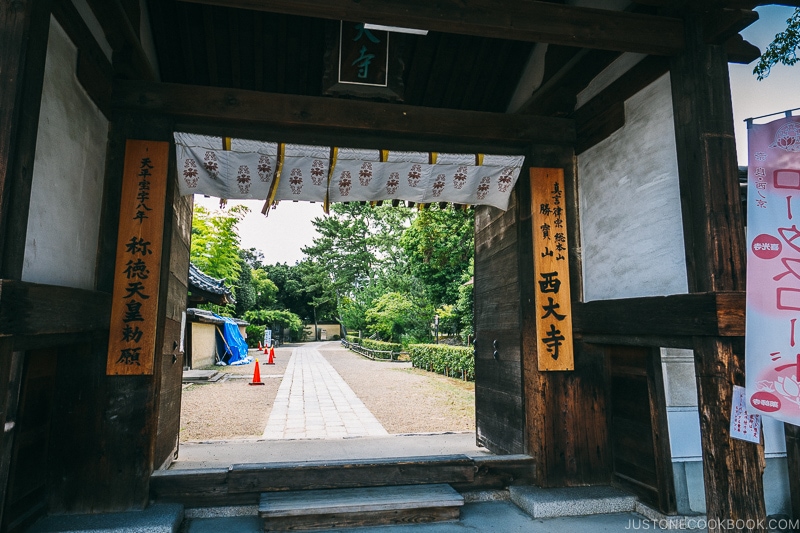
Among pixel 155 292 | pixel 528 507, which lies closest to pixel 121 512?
pixel 155 292

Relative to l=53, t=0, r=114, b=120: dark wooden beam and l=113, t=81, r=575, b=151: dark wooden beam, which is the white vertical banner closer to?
l=113, t=81, r=575, b=151: dark wooden beam

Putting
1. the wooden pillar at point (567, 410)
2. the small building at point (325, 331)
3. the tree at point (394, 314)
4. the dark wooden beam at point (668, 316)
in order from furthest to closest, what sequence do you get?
the small building at point (325, 331), the tree at point (394, 314), the wooden pillar at point (567, 410), the dark wooden beam at point (668, 316)

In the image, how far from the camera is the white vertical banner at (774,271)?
2764 millimetres

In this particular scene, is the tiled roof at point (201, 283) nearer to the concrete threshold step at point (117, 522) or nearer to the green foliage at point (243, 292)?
the concrete threshold step at point (117, 522)

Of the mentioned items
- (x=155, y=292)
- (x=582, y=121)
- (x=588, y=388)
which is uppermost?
(x=582, y=121)

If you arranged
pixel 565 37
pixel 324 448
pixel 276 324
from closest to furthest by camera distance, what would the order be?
pixel 565 37, pixel 324 448, pixel 276 324

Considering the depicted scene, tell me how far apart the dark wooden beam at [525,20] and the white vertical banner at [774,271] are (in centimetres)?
118

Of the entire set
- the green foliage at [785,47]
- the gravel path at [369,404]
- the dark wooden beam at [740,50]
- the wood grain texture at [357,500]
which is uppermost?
the green foliage at [785,47]

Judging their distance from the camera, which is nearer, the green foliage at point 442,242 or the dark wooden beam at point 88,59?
the dark wooden beam at point 88,59

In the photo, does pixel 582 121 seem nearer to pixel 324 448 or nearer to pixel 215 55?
pixel 215 55

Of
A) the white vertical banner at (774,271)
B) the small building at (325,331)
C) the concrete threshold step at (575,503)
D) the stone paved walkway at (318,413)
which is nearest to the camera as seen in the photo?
the white vertical banner at (774,271)

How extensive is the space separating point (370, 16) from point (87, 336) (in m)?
3.42

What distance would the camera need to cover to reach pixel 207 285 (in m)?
15.0

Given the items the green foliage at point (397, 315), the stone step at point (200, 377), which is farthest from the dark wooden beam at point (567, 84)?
the green foliage at point (397, 315)
